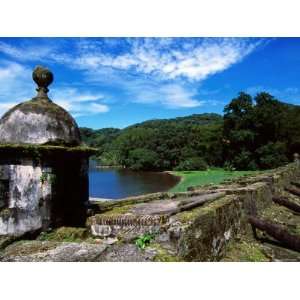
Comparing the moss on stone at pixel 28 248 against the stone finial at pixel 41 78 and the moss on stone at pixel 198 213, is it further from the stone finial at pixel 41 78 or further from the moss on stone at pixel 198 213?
the stone finial at pixel 41 78

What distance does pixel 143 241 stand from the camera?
407cm

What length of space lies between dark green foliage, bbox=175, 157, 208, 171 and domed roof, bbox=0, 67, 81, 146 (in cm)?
5460

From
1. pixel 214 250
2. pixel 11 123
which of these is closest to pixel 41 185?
pixel 11 123

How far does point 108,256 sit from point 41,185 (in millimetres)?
1565

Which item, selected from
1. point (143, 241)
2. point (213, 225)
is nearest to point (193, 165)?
point (213, 225)

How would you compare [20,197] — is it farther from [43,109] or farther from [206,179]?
[206,179]

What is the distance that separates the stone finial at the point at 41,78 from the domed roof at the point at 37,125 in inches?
3.0

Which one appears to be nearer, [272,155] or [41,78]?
[41,78]

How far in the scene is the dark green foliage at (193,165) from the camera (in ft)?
196

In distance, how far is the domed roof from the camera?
4898 millimetres

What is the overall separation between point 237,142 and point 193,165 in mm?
13711

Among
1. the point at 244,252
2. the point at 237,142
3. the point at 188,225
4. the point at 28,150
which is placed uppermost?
the point at 237,142

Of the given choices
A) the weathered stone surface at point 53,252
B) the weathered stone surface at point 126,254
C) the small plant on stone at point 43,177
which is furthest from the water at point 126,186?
the weathered stone surface at point 126,254

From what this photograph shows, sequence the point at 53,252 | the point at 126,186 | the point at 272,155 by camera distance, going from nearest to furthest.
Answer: the point at 53,252 < the point at 272,155 < the point at 126,186
